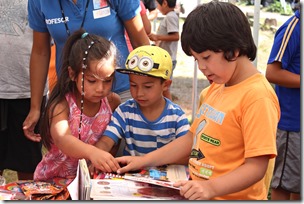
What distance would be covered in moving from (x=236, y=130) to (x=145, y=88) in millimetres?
600

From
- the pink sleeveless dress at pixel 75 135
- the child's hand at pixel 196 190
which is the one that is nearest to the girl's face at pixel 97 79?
the pink sleeveless dress at pixel 75 135

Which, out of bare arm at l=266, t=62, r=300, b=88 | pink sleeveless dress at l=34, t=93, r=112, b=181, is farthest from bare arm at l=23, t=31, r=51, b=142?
bare arm at l=266, t=62, r=300, b=88

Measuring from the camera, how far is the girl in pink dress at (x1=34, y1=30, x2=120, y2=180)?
8.23ft

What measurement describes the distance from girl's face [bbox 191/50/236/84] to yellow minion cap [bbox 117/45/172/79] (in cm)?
40

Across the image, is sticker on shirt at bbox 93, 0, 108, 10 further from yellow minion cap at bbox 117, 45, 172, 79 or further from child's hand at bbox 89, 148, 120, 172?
child's hand at bbox 89, 148, 120, 172

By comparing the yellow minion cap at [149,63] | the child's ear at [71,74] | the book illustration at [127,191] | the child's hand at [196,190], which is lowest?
the book illustration at [127,191]

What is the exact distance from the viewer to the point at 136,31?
280 centimetres

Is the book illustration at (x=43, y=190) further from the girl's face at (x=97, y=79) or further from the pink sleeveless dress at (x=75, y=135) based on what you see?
the girl's face at (x=97, y=79)

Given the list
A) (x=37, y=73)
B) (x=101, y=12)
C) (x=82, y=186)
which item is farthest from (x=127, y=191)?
(x=37, y=73)

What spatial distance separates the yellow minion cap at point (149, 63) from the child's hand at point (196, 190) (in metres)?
0.62

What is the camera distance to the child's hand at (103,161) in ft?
7.62

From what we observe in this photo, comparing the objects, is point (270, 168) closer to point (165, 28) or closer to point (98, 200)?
point (98, 200)

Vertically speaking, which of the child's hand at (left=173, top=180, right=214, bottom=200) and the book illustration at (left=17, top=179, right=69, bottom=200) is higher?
the child's hand at (left=173, top=180, right=214, bottom=200)

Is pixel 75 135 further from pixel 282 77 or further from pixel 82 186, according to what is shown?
pixel 282 77
